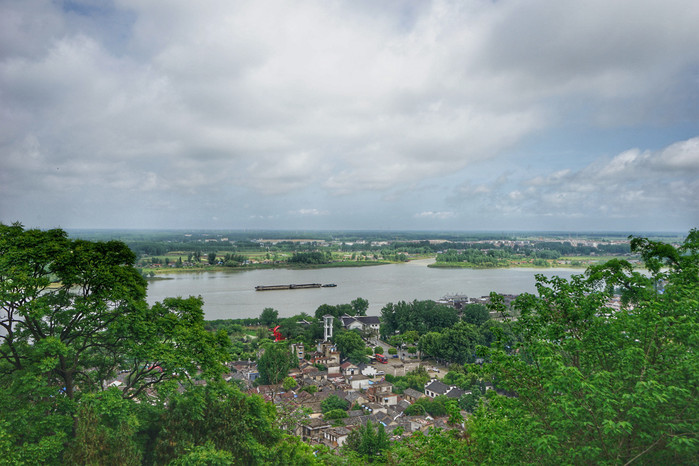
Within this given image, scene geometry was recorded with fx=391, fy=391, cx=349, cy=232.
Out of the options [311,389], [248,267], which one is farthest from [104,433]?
[248,267]

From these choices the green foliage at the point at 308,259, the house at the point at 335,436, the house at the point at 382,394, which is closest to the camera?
the house at the point at 335,436

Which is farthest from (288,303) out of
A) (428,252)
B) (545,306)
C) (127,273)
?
(428,252)

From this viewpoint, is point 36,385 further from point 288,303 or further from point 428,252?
point 428,252

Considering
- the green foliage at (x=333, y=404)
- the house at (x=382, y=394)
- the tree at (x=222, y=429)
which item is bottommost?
the house at (x=382, y=394)

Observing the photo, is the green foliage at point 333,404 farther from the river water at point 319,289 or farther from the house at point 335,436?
the river water at point 319,289

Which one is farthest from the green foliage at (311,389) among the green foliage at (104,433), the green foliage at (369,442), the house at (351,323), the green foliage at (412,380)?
the green foliage at (104,433)

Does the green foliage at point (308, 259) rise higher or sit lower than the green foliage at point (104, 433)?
lower
